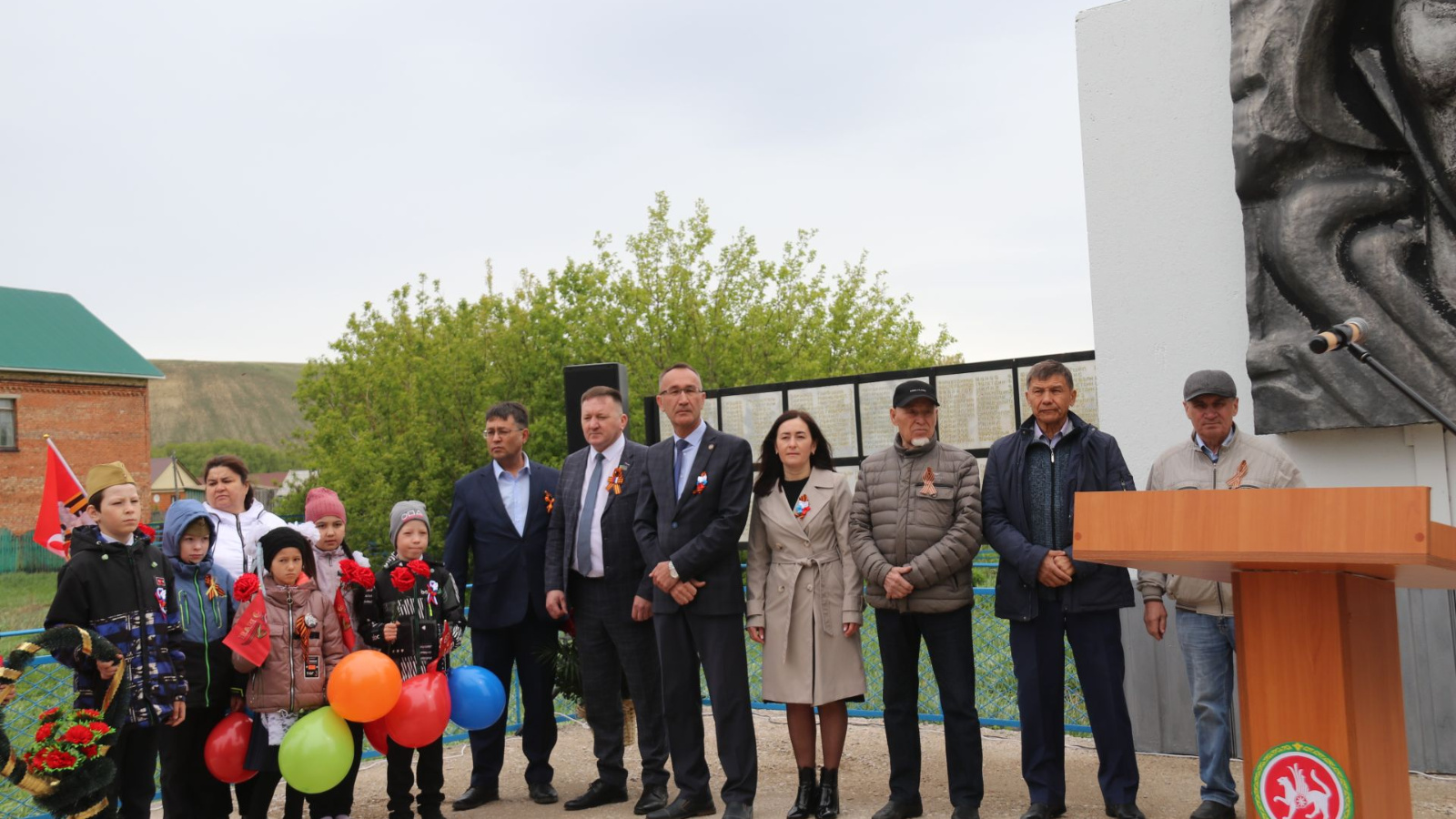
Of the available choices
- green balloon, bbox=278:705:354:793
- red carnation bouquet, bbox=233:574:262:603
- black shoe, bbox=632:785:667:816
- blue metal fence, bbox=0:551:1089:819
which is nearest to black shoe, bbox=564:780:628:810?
black shoe, bbox=632:785:667:816

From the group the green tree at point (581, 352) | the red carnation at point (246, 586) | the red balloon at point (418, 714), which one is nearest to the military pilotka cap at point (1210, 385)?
the red balloon at point (418, 714)

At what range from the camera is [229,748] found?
5.12m

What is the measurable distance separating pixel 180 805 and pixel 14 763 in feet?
2.92

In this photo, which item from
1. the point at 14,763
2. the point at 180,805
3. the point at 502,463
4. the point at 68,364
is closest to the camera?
the point at 14,763

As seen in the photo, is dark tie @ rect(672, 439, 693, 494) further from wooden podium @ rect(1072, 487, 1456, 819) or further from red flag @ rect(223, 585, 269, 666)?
wooden podium @ rect(1072, 487, 1456, 819)

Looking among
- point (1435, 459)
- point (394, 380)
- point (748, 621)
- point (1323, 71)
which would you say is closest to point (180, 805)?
point (748, 621)

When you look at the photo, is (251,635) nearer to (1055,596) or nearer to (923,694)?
(1055,596)

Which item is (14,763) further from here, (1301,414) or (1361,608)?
(1301,414)

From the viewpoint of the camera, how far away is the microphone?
10.6 ft

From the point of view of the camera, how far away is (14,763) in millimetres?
4527

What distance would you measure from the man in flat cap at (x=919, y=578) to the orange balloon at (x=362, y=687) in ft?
6.86

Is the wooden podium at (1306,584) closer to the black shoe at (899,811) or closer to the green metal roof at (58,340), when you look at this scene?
the black shoe at (899,811)

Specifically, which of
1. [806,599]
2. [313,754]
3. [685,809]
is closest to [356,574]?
[313,754]

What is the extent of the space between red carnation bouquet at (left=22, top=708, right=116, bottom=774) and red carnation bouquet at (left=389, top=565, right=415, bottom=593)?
1.29m
